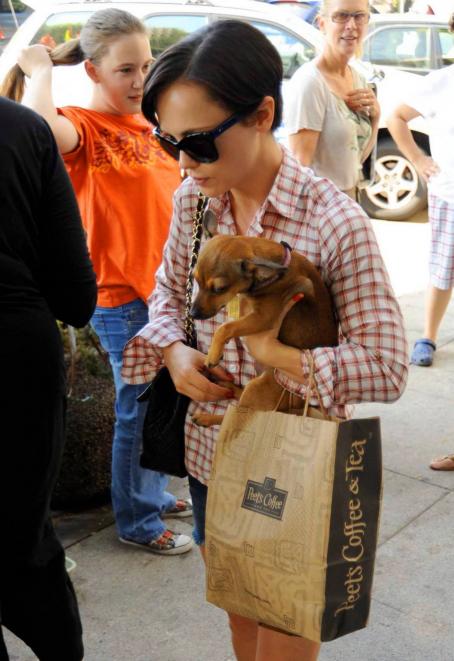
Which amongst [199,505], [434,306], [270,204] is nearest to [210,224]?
[270,204]

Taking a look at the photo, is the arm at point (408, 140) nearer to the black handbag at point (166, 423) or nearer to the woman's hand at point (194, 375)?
the black handbag at point (166, 423)

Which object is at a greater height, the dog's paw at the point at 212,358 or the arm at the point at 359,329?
the arm at the point at 359,329

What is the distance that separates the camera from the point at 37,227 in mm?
2264

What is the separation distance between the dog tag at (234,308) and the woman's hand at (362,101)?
10.1 ft

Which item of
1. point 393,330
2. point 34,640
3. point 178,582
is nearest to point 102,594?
point 178,582

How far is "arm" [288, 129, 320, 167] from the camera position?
455 centimetres

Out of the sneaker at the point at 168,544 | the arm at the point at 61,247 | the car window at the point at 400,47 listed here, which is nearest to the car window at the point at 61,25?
the car window at the point at 400,47

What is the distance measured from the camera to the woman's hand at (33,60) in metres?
3.46

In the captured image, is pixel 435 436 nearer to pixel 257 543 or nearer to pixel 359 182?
pixel 359 182

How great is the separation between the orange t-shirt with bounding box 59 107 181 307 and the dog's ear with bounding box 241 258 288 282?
1642 millimetres

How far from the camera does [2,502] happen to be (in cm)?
232

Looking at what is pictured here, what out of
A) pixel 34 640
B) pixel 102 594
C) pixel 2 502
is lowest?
pixel 102 594

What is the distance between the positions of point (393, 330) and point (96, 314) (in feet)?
6.20

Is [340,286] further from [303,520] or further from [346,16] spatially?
[346,16]
